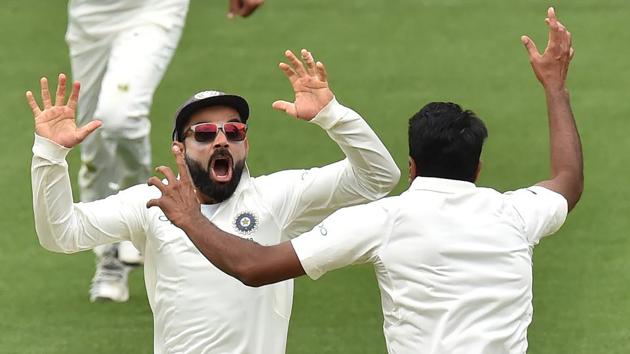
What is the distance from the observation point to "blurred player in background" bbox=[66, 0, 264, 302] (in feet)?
28.6

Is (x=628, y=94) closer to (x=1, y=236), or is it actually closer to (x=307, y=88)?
(x=1, y=236)

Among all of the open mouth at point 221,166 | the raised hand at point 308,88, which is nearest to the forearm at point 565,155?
the raised hand at point 308,88

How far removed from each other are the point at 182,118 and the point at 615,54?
7164 millimetres

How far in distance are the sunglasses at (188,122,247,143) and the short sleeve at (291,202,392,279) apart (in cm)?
112

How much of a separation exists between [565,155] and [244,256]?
1.37 meters

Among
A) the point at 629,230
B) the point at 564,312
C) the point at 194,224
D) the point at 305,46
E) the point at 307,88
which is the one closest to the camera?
the point at 194,224

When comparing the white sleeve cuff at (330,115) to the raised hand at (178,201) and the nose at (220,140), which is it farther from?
the raised hand at (178,201)

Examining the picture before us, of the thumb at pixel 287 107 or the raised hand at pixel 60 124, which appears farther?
the raised hand at pixel 60 124

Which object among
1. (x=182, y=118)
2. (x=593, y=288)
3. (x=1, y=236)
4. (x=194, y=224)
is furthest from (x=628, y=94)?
(x=194, y=224)

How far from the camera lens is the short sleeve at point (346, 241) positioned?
211 inches

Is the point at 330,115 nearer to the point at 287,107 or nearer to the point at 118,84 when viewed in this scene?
the point at 287,107

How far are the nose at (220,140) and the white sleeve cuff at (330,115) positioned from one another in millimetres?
463

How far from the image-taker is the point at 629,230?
32.4ft

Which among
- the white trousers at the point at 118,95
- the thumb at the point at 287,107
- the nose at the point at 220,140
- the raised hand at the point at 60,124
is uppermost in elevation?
the thumb at the point at 287,107
